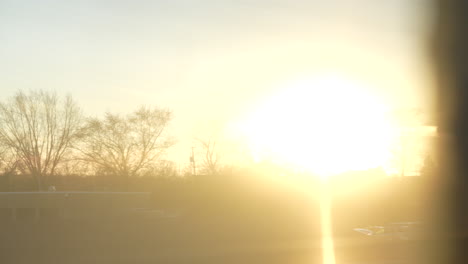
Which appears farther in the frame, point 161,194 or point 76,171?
point 76,171

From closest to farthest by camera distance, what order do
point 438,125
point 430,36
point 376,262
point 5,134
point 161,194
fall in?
point 376,262
point 430,36
point 438,125
point 161,194
point 5,134

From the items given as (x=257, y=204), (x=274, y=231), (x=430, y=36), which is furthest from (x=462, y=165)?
(x=257, y=204)

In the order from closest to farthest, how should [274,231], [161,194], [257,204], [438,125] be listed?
[438,125], [274,231], [257,204], [161,194]

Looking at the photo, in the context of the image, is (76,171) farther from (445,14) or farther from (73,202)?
(445,14)

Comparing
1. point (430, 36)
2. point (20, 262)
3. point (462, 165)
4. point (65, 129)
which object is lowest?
point (20, 262)

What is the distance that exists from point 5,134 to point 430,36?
55.1 m

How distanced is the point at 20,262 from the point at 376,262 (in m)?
10.3

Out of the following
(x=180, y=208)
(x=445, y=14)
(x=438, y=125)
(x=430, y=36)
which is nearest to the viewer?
(x=445, y=14)

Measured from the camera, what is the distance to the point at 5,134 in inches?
2500

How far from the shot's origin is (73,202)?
1569 inches

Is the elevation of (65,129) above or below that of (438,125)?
above

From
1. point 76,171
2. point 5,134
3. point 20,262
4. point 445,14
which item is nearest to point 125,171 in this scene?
point 76,171

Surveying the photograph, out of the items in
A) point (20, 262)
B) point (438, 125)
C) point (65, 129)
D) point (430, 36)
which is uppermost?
point (65, 129)

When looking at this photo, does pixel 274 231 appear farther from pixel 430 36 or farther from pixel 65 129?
pixel 65 129
